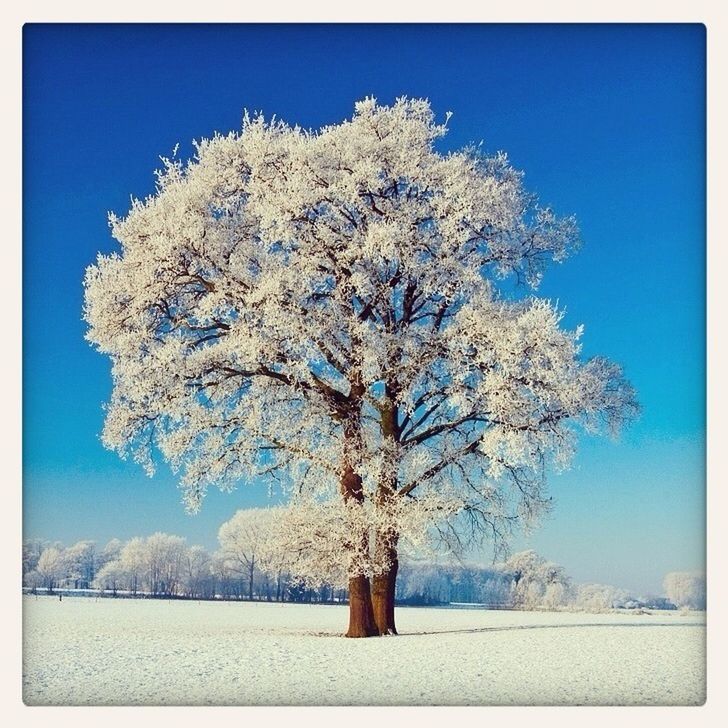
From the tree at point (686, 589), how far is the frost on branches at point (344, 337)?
6.80 ft

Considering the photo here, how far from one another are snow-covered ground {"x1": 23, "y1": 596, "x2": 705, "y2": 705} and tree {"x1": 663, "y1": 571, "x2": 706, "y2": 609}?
0.16 metres

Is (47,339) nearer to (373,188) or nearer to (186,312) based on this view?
(186,312)

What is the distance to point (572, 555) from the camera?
14.4 m

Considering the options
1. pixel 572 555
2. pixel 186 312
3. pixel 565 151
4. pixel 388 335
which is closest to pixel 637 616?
pixel 572 555

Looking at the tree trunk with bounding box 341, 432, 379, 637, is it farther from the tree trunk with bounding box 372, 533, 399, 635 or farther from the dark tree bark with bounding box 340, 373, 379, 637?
the tree trunk with bounding box 372, 533, 399, 635

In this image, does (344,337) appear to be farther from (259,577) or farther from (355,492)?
(259,577)

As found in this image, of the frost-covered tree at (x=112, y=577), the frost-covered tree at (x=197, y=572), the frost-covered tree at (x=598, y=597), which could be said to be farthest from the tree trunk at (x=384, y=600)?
the frost-covered tree at (x=112, y=577)

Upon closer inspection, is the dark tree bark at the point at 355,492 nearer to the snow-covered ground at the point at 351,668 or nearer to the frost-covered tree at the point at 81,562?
the snow-covered ground at the point at 351,668

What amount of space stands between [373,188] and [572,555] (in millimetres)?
4977

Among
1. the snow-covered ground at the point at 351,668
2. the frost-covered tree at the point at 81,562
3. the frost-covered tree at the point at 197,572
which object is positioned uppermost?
the frost-covered tree at the point at 81,562

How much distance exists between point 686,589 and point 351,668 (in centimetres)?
364

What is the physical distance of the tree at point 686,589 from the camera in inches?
502

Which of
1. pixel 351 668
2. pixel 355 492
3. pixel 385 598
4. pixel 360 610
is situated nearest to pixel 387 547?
pixel 355 492

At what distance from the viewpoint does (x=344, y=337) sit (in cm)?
1479
